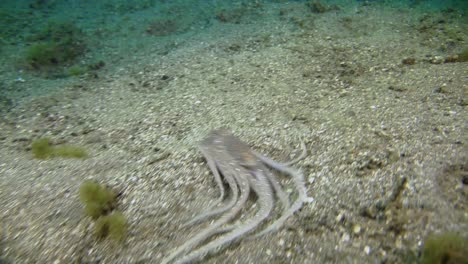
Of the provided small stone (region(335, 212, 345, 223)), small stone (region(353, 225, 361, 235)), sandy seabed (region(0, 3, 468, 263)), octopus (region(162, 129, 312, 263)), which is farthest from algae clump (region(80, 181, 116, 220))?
small stone (region(353, 225, 361, 235))

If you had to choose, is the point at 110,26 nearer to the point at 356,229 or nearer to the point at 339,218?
the point at 339,218

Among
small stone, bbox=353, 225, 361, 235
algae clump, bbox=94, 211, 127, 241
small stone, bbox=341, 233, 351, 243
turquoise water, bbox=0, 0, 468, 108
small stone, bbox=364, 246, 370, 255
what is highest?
turquoise water, bbox=0, 0, 468, 108

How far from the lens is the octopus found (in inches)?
122

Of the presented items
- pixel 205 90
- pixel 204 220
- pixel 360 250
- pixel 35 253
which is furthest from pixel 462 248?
pixel 205 90

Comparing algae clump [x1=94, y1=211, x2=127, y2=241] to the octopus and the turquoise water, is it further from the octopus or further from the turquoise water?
the turquoise water

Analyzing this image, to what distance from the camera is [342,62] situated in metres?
6.75

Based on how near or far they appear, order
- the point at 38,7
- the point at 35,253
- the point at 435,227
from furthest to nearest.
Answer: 1. the point at 38,7
2. the point at 35,253
3. the point at 435,227

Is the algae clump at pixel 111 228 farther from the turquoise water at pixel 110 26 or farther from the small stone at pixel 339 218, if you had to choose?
the turquoise water at pixel 110 26

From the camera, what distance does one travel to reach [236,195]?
3.54 m

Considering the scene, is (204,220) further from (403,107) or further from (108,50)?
(108,50)

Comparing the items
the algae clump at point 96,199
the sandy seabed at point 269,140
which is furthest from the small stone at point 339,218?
the algae clump at point 96,199

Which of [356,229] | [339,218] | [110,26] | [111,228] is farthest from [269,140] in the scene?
[110,26]

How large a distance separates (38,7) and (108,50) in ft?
20.3

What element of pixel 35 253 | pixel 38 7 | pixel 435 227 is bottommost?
pixel 35 253
